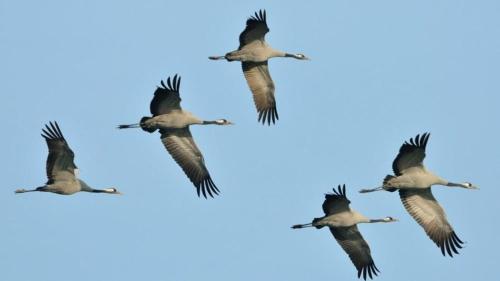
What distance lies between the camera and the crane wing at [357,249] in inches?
1220

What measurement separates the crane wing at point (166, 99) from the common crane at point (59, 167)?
2.15 metres

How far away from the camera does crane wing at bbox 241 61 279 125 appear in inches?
1305

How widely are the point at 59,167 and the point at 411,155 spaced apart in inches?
285

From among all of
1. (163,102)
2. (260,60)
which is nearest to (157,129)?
(163,102)

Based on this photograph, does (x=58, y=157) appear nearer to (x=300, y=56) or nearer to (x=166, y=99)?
(x=166, y=99)

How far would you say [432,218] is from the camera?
31.8 metres

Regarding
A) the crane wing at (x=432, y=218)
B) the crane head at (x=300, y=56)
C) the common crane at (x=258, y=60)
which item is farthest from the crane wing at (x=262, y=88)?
the crane wing at (x=432, y=218)

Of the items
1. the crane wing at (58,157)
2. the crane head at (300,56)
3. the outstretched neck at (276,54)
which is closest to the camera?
the crane wing at (58,157)

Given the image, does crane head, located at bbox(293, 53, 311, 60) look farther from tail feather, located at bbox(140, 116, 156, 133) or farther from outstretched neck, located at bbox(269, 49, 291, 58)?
tail feather, located at bbox(140, 116, 156, 133)

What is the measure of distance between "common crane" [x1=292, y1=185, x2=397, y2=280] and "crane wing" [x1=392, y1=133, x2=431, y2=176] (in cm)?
129

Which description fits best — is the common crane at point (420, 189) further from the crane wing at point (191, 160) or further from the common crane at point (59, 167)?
the common crane at point (59, 167)

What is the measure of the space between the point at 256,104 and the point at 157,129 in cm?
302

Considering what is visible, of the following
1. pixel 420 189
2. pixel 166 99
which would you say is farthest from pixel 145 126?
pixel 420 189

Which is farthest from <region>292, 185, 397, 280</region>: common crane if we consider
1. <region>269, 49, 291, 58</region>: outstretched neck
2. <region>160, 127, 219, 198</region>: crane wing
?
<region>269, 49, 291, 58</region>: outstretched neck
